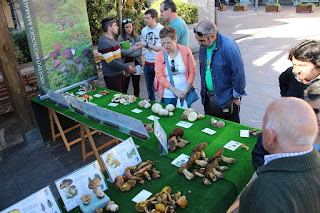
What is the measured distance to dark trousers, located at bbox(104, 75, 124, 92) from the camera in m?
4.48

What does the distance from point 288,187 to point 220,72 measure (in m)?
2.18

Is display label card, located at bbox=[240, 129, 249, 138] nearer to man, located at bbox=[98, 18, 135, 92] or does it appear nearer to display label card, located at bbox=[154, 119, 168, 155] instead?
display label card, located at bbox=[154, 119, 168, 155]

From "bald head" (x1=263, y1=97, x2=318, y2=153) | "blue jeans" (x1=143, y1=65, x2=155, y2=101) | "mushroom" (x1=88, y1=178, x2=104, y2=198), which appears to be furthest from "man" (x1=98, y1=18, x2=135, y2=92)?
"bald head" (x1=263, y1=97, x2=318, y2=153)

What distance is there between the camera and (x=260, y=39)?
1104 centimetres

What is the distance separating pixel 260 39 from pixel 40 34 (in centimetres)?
965

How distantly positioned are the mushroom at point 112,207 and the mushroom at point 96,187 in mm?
87

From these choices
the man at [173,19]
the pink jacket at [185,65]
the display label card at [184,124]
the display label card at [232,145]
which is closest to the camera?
the display label card at [232,145]

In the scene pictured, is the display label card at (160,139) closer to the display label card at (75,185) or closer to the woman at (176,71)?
the display label card at (75,185)

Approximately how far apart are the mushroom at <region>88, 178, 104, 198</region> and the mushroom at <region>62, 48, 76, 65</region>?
2.90 meters

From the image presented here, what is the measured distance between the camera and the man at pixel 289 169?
1.22 meters

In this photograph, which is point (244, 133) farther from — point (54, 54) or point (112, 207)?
point (54, 54)

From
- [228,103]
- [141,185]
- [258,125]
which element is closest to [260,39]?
[258,125]

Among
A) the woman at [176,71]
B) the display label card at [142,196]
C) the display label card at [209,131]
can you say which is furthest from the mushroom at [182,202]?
the woman at [176,71]

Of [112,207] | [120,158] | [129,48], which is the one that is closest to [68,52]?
[129,48]
